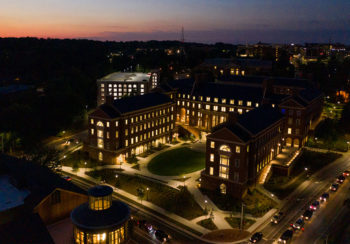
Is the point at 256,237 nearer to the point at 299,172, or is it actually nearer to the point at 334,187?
the point at 334,187

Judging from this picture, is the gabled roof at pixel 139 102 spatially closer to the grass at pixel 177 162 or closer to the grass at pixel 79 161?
the grass at pixel 177 162

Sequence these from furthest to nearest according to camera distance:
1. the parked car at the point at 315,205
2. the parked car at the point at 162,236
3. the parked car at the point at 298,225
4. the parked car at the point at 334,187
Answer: the parked car at the point at 334,187 → the parked car at the point at 315,205 → the parked car at the point at 298,225 → the parked car at the point at 162,236

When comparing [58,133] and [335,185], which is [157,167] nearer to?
[335,185]

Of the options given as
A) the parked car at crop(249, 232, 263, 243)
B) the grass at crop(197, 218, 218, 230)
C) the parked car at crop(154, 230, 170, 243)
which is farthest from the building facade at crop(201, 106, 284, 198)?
the parked car at crop(154, 230, 170, 243)

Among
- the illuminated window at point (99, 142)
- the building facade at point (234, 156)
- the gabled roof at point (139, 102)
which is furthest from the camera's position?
the gabled roof at point (139, 102)

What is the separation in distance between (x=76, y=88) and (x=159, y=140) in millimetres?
79778

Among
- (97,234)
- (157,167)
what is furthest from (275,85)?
(97,234)

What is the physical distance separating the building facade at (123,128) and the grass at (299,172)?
119 ft

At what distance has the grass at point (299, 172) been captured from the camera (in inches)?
2782

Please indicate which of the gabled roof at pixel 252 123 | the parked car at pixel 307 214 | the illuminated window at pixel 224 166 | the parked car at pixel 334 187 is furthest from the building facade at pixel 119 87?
the parked car at pixel 307 214

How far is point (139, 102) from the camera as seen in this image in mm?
93688

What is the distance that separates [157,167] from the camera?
82125mm

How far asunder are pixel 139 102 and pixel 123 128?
10896mm

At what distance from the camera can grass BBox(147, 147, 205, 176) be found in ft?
262
